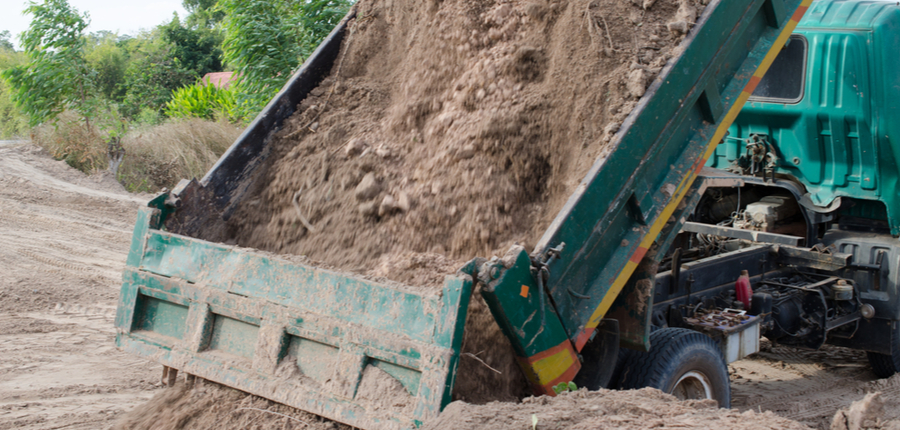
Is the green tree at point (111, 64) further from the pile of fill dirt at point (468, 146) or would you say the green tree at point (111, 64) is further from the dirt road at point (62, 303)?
the pile of fill dirt at point (468, 146)

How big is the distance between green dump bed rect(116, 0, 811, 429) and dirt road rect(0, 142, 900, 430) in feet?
3.61

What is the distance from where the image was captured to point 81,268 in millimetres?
7105

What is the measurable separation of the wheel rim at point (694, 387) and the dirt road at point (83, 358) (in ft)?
3.97

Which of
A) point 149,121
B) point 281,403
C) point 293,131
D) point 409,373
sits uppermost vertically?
point 149,121

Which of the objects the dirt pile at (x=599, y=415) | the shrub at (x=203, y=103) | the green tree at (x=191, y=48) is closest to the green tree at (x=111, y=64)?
the green tree at (x=191, y=48)

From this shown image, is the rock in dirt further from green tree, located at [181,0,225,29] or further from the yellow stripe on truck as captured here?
green tree, located at [181,0,225,29]

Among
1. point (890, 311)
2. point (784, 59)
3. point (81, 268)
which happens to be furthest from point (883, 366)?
point (81, 268)

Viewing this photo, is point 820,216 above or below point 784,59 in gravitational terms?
A: below

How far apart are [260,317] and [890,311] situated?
450cm

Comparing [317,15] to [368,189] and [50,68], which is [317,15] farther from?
[368,189]

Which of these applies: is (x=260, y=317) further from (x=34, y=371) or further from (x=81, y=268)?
(x=81, y=268)

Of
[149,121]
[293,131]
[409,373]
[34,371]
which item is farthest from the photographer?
[149,121]

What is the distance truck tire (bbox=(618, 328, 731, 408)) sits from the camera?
10.7 feet

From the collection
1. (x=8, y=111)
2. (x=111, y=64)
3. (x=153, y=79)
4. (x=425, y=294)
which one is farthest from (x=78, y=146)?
(x=111, y=64)
